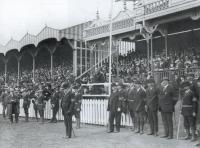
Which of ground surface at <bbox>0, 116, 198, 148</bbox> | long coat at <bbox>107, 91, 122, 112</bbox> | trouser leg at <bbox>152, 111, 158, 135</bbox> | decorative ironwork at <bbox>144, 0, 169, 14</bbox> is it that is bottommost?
ground surface at <bbox>0, 116, 198, 148</bbox>

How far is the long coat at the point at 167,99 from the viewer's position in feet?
36.3

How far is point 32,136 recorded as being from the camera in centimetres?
1234

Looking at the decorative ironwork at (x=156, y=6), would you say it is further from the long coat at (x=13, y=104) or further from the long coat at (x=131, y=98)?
the long coat at (x=13, y=104)

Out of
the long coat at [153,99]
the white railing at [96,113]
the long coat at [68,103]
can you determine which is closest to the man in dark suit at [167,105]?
the long coat at [153,99]

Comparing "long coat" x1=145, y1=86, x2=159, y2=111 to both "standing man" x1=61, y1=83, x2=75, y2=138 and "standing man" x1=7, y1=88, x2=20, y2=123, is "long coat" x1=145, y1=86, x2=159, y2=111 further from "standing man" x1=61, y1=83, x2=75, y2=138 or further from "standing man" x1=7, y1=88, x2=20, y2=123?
"standing man" x1=7, y1=88, x2=20, y2=123

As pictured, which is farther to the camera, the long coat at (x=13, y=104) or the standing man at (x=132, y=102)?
the long coat at (x=13, y=104)

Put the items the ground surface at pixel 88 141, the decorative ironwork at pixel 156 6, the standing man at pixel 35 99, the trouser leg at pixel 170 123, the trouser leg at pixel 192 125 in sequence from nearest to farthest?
the ground surface at pixel 88 141, the trouser leg at pixel 192 125, the trouser leg at pixel 170 123, the standing man at pixel 35 99, the decorative ironwork at pixel 156 6

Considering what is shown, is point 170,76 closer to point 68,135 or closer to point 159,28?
point 159,28

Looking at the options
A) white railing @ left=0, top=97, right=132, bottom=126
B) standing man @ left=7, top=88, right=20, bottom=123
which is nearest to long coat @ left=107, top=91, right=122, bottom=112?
white railing @ left=0, top=97, right=132, bottom=126

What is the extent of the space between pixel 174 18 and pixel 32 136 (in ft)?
32.8

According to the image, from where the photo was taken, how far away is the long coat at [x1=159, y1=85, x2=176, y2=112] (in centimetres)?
1105

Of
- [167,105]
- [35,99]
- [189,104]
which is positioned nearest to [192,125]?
[189,104]

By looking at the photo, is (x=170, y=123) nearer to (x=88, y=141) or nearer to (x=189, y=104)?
(x=189, y=104)

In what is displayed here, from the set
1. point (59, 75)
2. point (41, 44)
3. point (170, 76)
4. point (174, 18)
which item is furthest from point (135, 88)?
point (41, 44)
